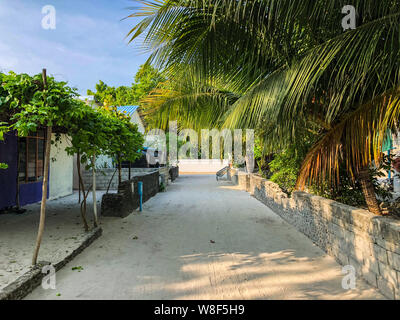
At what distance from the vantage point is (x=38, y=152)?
32.5 ft

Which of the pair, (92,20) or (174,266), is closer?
(174,266)

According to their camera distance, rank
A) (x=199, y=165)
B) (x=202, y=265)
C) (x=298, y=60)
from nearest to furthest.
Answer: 1. (x=298, y=60)
2. (x=202, y=265)
3. (x=199, y=165)

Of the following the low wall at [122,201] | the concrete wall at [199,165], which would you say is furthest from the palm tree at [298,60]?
the concrete wall at [199,165]

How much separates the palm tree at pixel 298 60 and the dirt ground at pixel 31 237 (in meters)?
3.72

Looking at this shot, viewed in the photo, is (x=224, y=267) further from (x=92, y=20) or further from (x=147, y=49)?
(x=92, y=20)

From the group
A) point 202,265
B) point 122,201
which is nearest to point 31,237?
point 122,201

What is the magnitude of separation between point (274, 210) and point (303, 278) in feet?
16.7

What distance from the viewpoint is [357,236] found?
3.68 m

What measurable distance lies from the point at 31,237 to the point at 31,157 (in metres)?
5.04

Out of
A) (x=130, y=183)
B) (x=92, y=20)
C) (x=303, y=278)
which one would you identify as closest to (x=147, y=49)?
(x=92, y=20)

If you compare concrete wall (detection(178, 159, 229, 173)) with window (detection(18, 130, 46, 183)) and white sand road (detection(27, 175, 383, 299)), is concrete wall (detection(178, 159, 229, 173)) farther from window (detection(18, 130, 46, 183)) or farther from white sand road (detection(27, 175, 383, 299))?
white sand road (detection(27, 175, 383, 299))

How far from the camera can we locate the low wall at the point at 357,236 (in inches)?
117

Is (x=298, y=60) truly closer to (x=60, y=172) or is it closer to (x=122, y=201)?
(x=122, y=201)

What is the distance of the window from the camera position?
8984 mm
